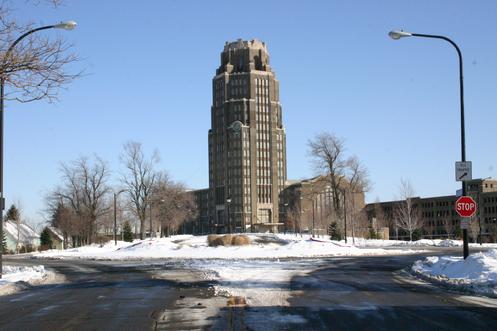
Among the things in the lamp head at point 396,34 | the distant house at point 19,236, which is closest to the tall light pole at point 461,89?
the lamp head at point 396,34

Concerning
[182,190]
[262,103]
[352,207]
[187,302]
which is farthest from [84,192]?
[262,103]

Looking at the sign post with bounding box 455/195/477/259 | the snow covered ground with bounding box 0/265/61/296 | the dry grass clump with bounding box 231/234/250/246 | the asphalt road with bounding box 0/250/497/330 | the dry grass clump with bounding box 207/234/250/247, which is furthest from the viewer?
the dry grass clump with bounding box 207/234/250/247

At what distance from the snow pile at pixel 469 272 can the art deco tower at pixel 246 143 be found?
148 metres

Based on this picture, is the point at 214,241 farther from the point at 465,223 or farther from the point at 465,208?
the point at 465,208

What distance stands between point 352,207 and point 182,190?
112 ft

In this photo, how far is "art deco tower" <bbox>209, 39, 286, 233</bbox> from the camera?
175m

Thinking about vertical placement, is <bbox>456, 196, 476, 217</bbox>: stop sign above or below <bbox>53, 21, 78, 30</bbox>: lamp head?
below

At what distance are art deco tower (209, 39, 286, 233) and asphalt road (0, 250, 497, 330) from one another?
153044 mm

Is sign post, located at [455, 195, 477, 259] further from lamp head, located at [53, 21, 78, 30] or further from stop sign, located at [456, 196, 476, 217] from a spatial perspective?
lamp head, located at [53, 21, 78, 30]

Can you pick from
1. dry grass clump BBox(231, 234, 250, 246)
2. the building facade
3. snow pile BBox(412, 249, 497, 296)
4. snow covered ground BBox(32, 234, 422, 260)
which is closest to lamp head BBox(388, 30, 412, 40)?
snow pile BBox(412, 249, 497, 296)

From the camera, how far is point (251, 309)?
13.2 m

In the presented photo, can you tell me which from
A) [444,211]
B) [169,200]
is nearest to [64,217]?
[169,200]

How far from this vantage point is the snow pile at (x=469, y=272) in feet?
56.8

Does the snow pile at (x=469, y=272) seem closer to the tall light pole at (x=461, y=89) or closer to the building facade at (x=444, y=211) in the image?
the tall light pole at (x=461, y=89)
